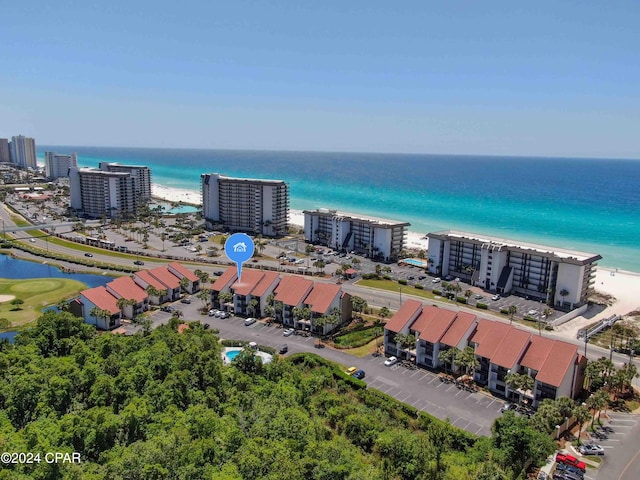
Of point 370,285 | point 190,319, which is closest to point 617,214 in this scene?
point 370,285

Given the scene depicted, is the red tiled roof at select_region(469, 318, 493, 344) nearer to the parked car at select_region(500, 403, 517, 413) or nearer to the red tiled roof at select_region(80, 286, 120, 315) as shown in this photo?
the parked car at select_region(500, 403, 517, 413)

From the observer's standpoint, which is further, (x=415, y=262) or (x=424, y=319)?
(x=415, y=262)

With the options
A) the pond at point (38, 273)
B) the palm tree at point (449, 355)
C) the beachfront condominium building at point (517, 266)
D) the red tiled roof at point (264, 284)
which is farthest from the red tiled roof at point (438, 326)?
the pond at point (38, 273)

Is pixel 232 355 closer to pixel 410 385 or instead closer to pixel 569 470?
pixel 410 385

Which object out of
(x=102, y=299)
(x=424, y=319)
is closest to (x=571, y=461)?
(x=424, y=319)

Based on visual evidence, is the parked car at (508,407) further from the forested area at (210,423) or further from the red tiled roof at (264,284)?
the red tiled roof at (264,284)

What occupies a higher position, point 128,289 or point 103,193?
point 103,193

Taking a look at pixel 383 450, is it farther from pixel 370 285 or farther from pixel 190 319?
pixel 370 285

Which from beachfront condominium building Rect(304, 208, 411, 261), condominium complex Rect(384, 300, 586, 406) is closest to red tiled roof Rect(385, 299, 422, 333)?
condominium complex Rect(384, 300, 586, 406)
